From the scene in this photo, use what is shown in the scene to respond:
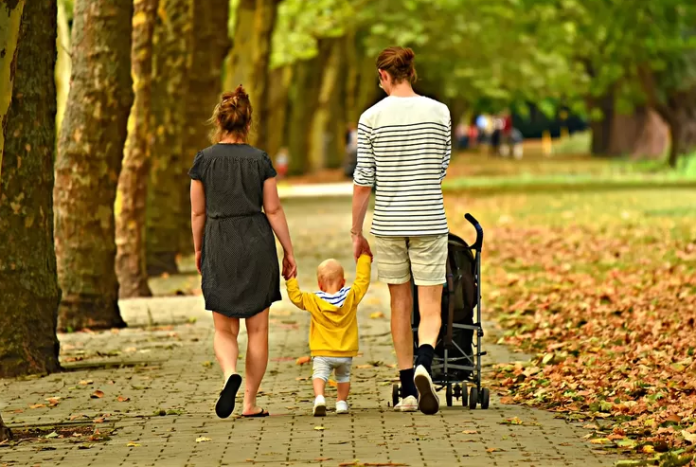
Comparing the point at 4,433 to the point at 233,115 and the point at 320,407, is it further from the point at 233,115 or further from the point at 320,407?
the point at 233,115

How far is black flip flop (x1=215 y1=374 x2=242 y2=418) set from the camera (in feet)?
28.1

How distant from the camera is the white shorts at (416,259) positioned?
8859mm

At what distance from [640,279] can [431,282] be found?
8.39 meters

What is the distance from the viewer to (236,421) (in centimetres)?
887

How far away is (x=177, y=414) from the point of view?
30.2 feet

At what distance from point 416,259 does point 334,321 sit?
580 millimetres

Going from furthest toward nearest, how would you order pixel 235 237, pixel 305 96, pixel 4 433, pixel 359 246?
pixel 305 96, pixel 235 237, pixel 359 246, pixel 4 433

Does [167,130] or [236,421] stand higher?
[167,130]

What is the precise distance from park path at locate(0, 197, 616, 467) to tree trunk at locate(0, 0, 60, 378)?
286 millimetres

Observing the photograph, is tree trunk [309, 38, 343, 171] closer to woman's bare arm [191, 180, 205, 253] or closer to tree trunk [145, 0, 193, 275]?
tree trunk [145, 0, 193, 275]

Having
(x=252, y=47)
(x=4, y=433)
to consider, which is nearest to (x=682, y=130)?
(x=252, y=47)

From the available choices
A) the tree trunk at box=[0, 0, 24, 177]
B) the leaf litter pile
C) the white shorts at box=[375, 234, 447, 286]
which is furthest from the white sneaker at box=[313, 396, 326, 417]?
the tree trunk at box=[0, 0, 24, 177]

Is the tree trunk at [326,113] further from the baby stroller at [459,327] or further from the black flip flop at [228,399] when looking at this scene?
the black flip flop at [228,399]

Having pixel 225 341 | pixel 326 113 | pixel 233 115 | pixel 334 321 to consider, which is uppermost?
pixel 233 115
